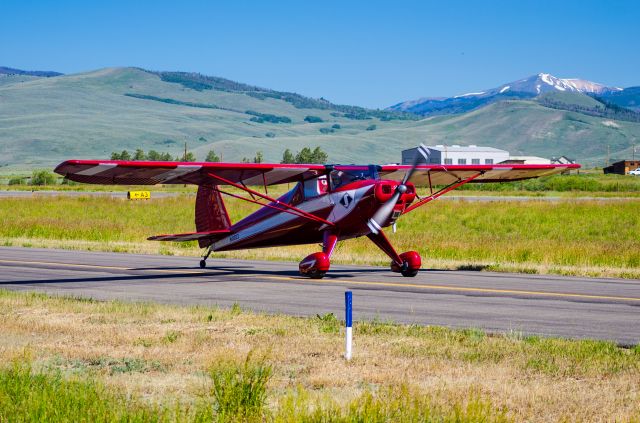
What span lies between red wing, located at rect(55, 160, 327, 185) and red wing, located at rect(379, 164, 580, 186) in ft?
8.67

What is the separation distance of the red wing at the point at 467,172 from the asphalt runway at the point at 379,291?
2.63 metres

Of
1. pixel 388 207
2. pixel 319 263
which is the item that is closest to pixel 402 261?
pixel 388 207

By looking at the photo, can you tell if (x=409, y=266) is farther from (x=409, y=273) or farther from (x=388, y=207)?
(x=388, y=207)

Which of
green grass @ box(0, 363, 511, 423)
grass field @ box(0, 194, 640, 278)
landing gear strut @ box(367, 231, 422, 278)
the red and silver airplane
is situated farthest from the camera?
grass field @ box(0, 194, 640, 278)

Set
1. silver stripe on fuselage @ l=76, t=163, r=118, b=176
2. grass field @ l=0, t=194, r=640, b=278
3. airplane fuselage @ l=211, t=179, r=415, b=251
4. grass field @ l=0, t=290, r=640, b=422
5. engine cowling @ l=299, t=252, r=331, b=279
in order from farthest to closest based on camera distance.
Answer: grass field @ l=0, t=194, r=640, b=278 < engine cowling @ l=299, t=252, r=331, b=279 < airplane fuselage @ l=211, t=179, r=415, b=251 < silver stripe on fuselage @ l=76, t=163, r=118, b=176 < grass field @ l=0, t=290, r=640, b=422

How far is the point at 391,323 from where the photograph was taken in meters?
13.9

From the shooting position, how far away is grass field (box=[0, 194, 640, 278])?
1098 inches

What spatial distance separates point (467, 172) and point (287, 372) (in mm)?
15992

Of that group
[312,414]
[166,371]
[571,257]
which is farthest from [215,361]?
[571,257]

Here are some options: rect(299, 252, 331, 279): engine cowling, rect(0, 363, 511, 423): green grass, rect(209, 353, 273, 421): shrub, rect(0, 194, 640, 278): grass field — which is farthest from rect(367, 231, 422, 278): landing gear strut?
rect(209, 353, 273, 421): shrub

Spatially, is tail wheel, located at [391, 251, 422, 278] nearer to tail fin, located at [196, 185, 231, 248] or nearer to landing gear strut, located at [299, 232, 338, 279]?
landing gear strut, located at [299, 232, 338, 279]

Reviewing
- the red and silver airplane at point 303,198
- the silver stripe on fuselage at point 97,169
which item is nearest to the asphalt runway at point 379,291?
the red and silver airplane at point 303,198

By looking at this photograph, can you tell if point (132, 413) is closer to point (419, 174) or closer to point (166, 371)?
point (166, 371)

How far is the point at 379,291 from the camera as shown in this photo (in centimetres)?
1906
